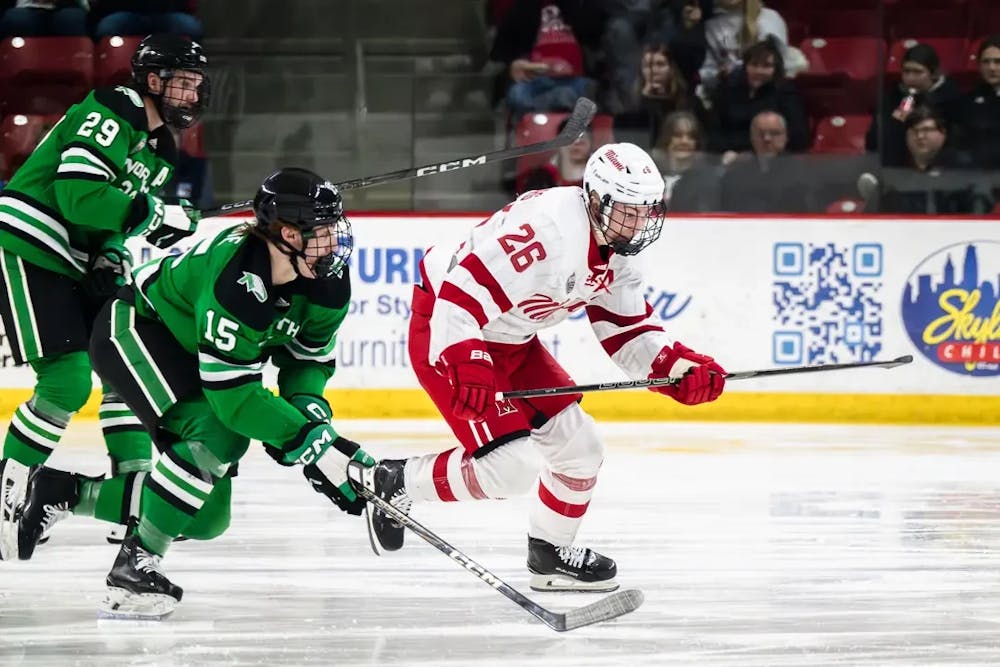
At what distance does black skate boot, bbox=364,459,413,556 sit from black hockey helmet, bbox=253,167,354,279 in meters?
0.47

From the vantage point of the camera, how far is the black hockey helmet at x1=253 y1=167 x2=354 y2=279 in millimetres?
2883

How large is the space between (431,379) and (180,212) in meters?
0.89

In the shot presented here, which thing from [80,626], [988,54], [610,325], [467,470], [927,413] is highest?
[988,54]

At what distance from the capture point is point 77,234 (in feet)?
12.2

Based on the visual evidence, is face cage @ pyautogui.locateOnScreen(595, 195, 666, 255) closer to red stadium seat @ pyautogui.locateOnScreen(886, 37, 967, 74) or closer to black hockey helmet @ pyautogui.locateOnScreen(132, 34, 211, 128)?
black hockey helmet @ pyautogui.locateOnScreen(132, 34, 211, 128)

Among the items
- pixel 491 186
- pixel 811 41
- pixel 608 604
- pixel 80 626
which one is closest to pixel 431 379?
pixel 608 604

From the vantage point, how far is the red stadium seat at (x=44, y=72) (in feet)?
21.7

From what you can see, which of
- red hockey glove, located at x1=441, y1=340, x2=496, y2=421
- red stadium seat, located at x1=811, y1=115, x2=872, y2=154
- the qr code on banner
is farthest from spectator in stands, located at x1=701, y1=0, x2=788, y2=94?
red hockey glove, located at x1=441, y1=340, x2=496, y2=421

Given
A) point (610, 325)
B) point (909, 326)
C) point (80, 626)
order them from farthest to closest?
point (909, 326), point (610, 325), point (80, 626)

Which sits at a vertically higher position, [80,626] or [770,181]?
[770,181]

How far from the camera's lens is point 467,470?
3.35 meters

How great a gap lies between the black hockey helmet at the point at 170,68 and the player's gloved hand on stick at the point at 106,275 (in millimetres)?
356

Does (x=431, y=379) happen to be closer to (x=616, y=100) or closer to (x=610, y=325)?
(x=610, y=325)

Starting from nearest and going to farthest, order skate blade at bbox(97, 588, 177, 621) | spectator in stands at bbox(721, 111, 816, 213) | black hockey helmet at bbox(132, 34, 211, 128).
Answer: skate blade at bbox(97, 588, 177, 621) < black hockey helmet at bbox(132, 34, 211, 128) < spectator in stands at bbox(721, 111, 816, 213)
